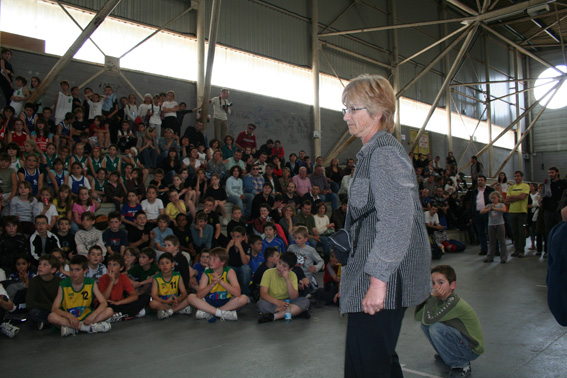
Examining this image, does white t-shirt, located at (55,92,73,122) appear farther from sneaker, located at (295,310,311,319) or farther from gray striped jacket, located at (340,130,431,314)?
gray striped jacket, located at (340,130,431,314)

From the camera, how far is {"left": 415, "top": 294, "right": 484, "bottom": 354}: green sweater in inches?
124

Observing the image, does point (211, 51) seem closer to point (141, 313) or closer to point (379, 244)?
point (141, 313)

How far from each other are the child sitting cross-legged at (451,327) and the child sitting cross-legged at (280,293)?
1908 mm

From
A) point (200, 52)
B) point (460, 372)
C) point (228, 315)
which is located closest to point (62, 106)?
point (200, 52)

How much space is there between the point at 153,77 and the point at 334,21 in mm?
6845

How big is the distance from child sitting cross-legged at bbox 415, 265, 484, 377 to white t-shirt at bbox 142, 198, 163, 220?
5.16 metres

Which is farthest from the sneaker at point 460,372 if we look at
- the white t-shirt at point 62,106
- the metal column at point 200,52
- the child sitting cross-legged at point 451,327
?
the metal column at point 200,52

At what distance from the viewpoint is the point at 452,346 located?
3121mm

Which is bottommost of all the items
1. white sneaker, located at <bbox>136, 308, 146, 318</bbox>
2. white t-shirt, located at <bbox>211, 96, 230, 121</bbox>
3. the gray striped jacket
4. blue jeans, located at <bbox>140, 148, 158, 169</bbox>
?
white sneaker, located at <bbox>136, 308, 146, 318</bbox>

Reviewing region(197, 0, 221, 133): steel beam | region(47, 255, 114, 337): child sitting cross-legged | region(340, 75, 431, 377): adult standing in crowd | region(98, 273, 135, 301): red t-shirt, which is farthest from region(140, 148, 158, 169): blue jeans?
region(340, 75, 431, 377): adult standing in crowd

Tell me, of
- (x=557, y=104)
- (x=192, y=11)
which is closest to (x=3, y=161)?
(x=192, y=11)

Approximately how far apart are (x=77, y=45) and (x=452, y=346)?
7.86 metres

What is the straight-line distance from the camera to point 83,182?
23.9 ft

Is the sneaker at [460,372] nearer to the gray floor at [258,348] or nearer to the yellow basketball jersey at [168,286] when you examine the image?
the gray floor at [258,348]
